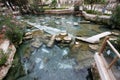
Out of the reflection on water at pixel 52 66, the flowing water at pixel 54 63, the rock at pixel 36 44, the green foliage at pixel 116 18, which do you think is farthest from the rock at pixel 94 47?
the green foliage at pixel 116 18

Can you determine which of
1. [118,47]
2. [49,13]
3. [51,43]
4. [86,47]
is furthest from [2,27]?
[49,13]

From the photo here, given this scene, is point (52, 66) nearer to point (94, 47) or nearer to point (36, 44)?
point (36, 44)

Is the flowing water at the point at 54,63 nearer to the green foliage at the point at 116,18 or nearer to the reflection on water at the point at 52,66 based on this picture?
the reflection on water at the point at 52,66

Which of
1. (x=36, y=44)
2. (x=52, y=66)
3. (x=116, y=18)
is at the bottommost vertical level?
(x=52, y=66)

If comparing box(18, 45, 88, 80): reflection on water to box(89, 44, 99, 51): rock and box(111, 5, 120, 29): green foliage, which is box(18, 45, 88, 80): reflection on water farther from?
box(111, 5, 120, 29): green foliage

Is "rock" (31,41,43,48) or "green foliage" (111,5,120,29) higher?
"green foliage" (111,5,120,29)

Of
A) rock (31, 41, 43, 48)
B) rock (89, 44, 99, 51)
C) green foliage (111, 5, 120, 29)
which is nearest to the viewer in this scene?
rock (89, 44, 99, 51)

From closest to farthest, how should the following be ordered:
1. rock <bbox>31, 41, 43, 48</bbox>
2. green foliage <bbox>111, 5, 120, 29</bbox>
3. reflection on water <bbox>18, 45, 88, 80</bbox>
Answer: reflection on water <bbox>18, 45, 88, 80</bbox>
rock <bbox>31, 41, 43, 48</bbox>
green foliage <bbox>111, 5, 120, 29</bbox>

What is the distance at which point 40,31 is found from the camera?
8.63 m

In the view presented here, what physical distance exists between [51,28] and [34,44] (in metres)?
2.83

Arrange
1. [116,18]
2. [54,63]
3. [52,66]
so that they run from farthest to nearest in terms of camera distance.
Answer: [116,18] < [54,63] < [52,66]

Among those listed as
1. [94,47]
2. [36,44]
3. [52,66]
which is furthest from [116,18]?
[52,66]

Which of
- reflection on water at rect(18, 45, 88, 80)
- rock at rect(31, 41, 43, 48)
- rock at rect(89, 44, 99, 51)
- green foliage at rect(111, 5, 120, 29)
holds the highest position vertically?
green foliage at rect(111, 5, 120, 29)

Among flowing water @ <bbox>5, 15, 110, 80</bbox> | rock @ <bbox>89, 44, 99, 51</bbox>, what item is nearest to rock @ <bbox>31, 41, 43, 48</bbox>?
flowing water @ <bbox>5, 15, 110, 80</bbox>
